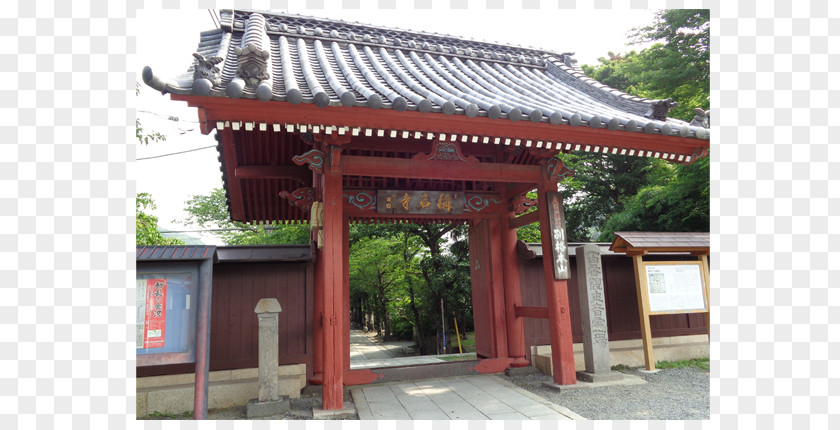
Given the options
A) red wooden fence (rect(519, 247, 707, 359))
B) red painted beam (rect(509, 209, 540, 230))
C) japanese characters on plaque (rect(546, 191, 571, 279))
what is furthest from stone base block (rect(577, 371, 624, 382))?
red painted beam (rect(509, 209, 540, 230))

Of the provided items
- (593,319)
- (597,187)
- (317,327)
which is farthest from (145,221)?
(597,187)

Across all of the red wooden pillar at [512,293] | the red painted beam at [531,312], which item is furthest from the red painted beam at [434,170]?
the red painted beam at [531,312]

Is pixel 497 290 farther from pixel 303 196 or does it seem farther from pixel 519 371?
pixel 303 196

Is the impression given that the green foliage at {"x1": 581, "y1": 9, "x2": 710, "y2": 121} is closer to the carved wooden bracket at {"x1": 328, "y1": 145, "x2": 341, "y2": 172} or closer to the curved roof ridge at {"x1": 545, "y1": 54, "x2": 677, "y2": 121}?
the curved roof ridge at {"x1": 545, "y1": 54, "x2": 677, "y2": 121}

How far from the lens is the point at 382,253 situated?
16.0 m

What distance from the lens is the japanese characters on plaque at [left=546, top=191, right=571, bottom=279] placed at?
20.1 feet

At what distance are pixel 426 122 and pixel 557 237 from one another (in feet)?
9.00

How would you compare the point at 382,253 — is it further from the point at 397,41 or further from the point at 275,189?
the point at 397,41

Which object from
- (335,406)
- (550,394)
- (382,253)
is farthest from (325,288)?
(382,253)

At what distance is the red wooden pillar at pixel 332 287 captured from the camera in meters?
5.02

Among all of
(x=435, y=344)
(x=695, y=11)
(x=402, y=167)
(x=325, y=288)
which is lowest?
(x=435, y=344)

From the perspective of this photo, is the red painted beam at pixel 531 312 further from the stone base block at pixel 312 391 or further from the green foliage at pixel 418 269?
the green foliage at pixel 418 269

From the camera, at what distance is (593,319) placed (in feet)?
21.5

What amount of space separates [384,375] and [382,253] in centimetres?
940
